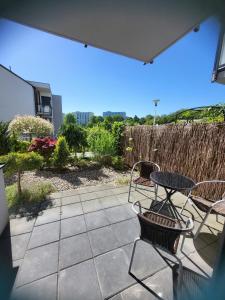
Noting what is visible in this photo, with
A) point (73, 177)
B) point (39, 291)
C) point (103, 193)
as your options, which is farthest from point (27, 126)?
point (39, 291)

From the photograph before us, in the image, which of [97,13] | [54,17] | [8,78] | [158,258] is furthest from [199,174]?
[8,78]

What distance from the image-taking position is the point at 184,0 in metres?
0.89

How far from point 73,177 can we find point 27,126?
10.9 ft

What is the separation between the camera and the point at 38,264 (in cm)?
154

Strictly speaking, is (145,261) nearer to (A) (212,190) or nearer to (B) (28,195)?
(A) (212,190)

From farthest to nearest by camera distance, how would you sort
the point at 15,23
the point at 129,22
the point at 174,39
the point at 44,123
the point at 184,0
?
the point at 44,123, the point at 174,39, the point at 129,22, the point at 184,0, the point at 15,23

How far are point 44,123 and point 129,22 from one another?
591cm

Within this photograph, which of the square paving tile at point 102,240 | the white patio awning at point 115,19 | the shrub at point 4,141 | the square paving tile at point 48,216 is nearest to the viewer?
the white patio awning at point 115,19

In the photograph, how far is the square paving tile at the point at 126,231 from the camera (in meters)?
1.92

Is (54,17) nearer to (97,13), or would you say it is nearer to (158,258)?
(97,13)

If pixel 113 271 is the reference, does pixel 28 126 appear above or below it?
above

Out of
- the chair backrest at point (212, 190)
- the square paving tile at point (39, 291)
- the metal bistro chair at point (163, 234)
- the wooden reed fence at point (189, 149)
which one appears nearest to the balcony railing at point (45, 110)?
the wooden reed fence at point (189, 149)

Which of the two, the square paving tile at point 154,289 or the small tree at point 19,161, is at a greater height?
the small tree at point 19,161

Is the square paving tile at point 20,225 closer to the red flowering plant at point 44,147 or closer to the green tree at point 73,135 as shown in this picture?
the red flowering plant at point 44,147
